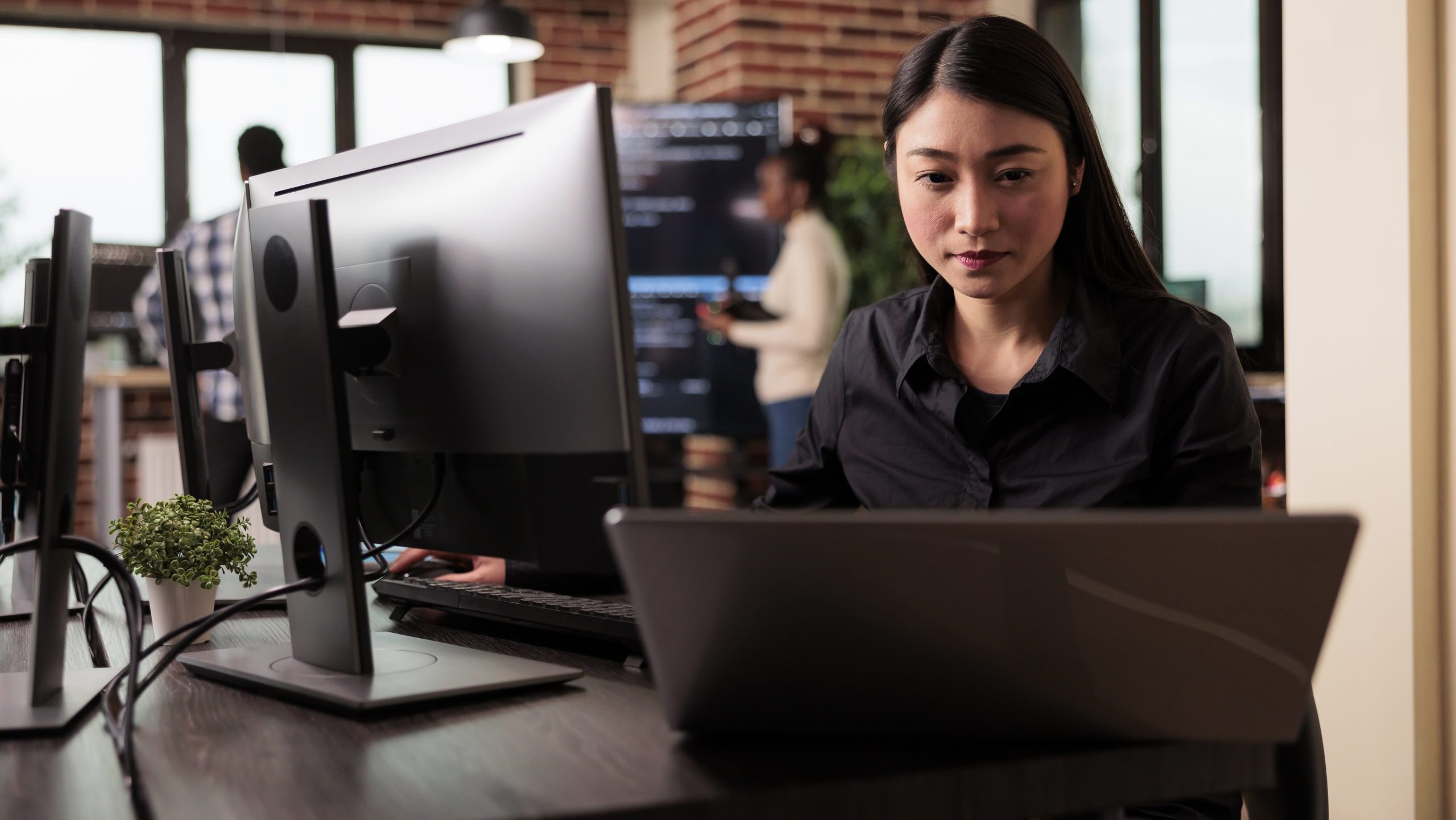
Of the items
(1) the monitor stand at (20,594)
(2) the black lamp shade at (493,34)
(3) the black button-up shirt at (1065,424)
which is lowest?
(1) the monitor stand at (20,594)

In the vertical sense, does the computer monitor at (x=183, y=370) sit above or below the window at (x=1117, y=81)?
below

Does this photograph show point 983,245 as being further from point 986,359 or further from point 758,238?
point 758,238

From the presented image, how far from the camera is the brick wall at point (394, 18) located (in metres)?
5.33

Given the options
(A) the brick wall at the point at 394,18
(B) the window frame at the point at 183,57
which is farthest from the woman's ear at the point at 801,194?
(B) the window frame at the point at 183,57

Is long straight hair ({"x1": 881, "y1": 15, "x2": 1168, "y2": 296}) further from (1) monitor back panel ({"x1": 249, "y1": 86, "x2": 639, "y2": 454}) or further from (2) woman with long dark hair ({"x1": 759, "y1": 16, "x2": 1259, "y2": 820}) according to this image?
Result: (1) monitor back panel ({"x1": 249, "y1": 86, "x2": 639, "y2": 454})

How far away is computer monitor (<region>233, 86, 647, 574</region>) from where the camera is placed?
902 mm

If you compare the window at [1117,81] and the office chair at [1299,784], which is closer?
the office chair at [1299,784]

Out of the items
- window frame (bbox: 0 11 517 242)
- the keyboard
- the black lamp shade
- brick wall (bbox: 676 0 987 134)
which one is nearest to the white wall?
the keyboard

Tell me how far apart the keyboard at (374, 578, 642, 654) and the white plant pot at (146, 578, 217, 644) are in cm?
18

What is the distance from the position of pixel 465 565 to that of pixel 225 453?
718 mm

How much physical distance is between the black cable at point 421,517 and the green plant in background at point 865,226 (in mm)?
3523

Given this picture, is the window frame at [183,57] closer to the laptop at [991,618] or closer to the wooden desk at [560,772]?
the wooden desk at [560,772]

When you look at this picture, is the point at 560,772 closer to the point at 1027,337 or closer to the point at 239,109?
the point at 1027,337

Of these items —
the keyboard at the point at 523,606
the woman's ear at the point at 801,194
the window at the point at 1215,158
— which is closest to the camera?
the keyboard at the point at 523,606
